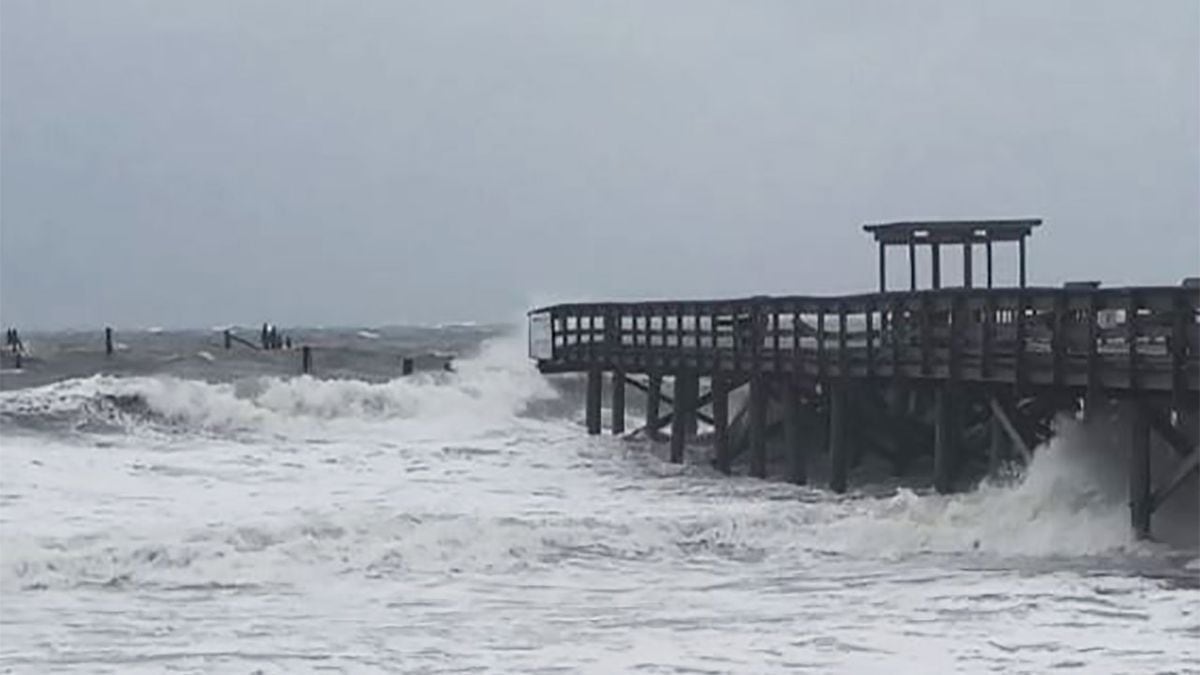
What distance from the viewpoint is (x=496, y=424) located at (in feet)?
138

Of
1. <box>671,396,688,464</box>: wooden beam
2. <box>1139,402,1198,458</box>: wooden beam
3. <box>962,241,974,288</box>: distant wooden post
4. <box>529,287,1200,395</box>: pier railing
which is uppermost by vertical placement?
<box>962,241,974,288</box>: distant wooden post

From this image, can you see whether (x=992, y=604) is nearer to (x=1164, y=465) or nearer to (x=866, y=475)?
(x=1164, y=465)

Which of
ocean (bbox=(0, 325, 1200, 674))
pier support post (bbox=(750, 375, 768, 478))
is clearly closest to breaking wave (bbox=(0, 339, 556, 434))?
ocean (bbox=(0, 325, 1200, 674))

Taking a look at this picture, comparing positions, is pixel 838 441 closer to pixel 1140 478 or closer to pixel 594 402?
pixel 1140 478

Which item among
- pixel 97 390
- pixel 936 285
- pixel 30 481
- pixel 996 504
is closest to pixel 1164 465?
pixel 996 504

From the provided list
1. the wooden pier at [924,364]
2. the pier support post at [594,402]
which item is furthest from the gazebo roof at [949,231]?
the pier support post at [594,402]

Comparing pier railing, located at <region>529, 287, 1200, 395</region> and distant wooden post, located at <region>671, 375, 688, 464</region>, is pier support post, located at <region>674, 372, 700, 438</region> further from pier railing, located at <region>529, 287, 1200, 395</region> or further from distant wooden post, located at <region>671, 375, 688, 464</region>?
pier railing, located at <region>529, 287, 1200, 395</region>

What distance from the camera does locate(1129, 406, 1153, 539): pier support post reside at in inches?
713

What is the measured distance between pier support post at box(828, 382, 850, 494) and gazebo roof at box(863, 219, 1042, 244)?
4.76 m

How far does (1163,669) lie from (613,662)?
357cm

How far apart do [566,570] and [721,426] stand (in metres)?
11.0

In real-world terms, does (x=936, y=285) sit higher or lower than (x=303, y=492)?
higher

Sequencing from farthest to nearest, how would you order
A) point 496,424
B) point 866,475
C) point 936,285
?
1. point 496,424
2. point 936,285
3. point 866,475

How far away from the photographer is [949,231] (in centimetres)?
2961
